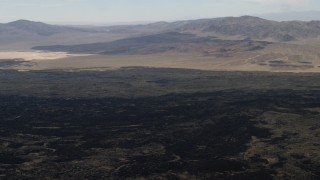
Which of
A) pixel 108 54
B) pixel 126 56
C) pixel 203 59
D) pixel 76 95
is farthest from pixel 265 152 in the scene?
pixel 108 54

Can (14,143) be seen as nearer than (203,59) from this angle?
Yes

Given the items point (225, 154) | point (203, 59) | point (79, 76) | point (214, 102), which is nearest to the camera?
point (225, 154)

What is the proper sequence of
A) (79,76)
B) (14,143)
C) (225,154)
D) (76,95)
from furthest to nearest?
(79,76)
(76,95)
(14,143)
(225,154)

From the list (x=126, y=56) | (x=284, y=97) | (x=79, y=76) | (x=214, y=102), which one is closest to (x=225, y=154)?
(x=214, y=102)

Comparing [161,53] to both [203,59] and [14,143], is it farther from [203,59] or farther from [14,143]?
[14,143]

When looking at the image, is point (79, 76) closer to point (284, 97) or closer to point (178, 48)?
point (284, 97)

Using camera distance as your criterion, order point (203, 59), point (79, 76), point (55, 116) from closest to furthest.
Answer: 1. point (55, 116)
2. point (79, 76)
3. point (203, 59)

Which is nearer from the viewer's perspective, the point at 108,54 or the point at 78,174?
the point at 78,174

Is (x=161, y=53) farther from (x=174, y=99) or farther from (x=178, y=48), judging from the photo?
(x=174, y=99)

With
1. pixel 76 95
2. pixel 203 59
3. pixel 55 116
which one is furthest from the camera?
pixel 203 59
